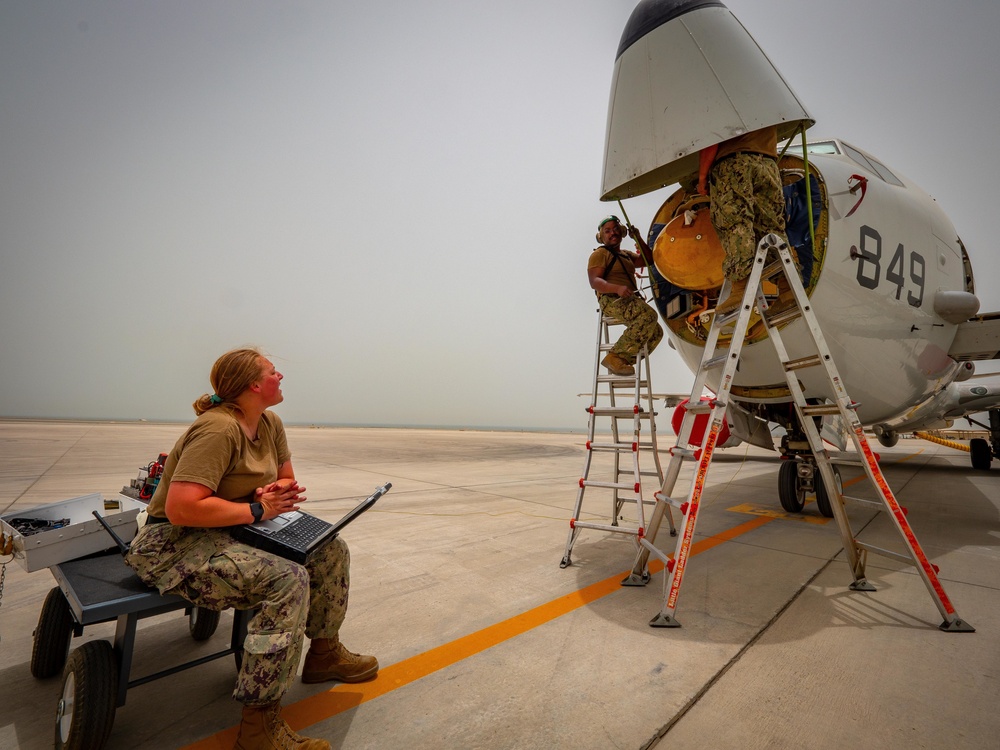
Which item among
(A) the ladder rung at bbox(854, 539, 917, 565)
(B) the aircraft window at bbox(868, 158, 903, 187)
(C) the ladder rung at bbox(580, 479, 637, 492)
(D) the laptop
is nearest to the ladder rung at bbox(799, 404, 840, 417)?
(A) the ladder rung at bbox(854, 539, 917, 565)

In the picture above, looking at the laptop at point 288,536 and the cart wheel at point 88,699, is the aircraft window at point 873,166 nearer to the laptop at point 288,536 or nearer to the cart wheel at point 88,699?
the laptop at point 288,536

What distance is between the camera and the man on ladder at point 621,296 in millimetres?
4535

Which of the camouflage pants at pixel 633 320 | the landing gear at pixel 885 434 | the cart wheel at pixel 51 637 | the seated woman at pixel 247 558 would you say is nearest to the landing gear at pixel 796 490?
the camouflage pants at pixel 633 320

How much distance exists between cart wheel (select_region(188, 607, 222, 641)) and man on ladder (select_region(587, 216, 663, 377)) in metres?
3.88

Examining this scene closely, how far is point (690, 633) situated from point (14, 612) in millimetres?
4445

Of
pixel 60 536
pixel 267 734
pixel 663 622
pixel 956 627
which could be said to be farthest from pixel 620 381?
pixel 60 536

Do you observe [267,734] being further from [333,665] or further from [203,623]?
[203,623]

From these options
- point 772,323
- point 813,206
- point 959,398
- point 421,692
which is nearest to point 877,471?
point 772,323

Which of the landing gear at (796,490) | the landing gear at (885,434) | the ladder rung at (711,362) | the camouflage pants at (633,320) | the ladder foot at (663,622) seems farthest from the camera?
the landing gear at (885,434)

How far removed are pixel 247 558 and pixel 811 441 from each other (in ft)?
12.6

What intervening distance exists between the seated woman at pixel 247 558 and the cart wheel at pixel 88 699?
30cm

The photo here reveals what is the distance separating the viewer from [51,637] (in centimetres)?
232

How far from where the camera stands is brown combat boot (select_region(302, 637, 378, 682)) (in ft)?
7.32

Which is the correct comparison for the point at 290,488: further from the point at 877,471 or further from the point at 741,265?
the point at 877,471
